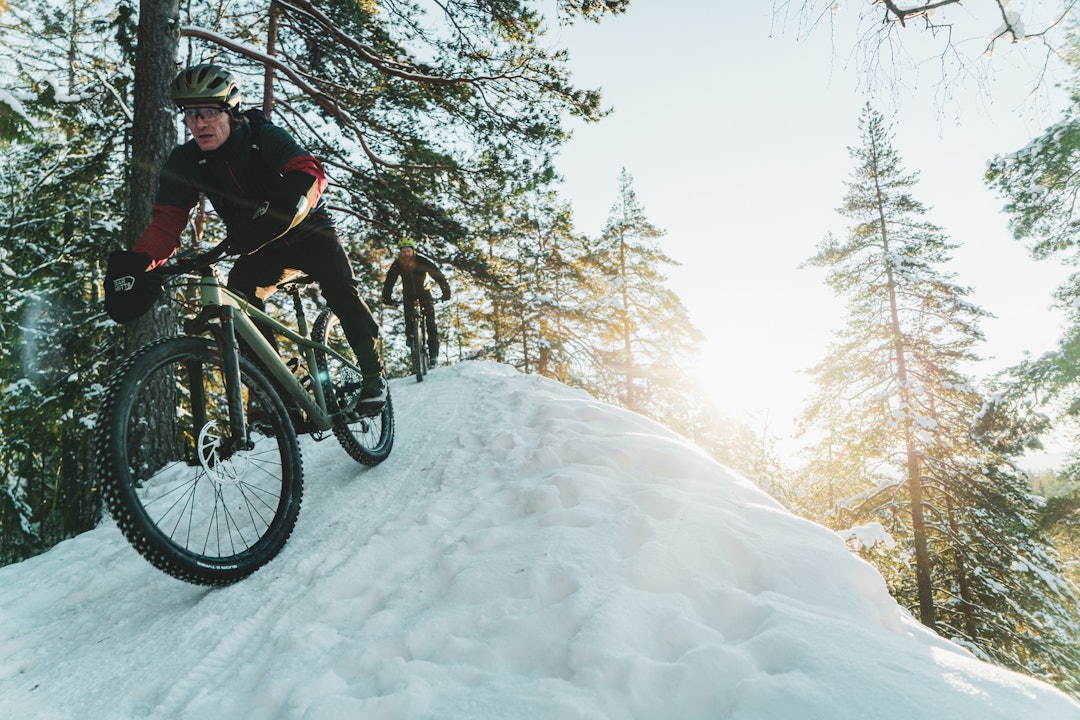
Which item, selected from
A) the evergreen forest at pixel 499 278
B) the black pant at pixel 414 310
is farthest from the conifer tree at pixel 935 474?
the black pant at pixel 414 310

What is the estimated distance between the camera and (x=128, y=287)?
246 cm

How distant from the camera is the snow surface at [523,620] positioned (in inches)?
57.9

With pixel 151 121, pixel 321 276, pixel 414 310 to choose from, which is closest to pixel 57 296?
pixel 151 121

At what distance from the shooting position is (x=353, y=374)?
415 centimetres

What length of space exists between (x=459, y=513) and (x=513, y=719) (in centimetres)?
163

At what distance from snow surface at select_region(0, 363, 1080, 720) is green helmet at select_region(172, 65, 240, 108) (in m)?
2.47

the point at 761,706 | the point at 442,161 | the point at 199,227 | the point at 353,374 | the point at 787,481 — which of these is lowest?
the point at 787,481

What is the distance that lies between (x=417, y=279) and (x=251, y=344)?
5.74 m

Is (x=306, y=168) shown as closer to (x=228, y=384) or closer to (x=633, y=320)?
(x=228, y=384)

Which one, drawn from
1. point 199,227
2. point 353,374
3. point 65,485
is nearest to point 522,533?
point 353,374

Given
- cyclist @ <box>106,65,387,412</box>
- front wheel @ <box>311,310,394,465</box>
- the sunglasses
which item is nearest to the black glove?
cyclist @ <box>106,65,387,412</box>

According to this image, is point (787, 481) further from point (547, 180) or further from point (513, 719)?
point (513, 719)

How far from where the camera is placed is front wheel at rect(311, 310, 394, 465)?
3639 mm

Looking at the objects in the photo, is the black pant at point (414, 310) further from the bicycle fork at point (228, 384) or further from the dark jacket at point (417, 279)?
the bicycle fork at point (228, 384)
